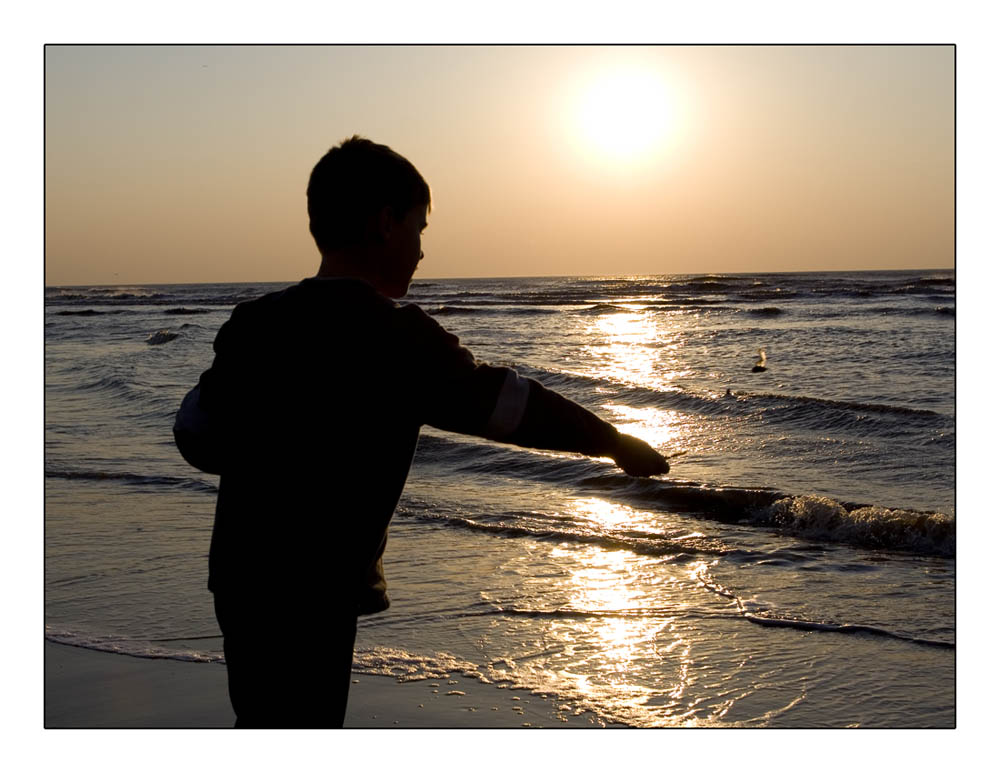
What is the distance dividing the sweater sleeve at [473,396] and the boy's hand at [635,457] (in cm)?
13

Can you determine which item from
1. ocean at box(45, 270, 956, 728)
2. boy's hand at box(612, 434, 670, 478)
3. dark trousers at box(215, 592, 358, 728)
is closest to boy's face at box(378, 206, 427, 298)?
boy's hand at box(612, 434, 670, 478)

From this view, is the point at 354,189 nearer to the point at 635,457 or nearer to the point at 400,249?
the point at 400,249

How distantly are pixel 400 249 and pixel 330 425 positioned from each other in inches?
15.1

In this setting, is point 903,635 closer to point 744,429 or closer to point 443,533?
point 443,533

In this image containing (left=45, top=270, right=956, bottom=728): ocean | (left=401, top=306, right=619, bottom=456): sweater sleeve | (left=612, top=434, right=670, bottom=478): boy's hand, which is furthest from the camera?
(left=45, top=270, right=956, bottom=728): ocean

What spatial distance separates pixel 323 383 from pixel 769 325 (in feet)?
84.3

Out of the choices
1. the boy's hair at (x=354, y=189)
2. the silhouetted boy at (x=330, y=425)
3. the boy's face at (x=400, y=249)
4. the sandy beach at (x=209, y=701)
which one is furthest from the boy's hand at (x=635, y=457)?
the sandy beach at (x=209, y=701)

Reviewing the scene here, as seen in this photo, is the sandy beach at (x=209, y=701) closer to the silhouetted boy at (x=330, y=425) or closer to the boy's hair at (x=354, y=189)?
the silhouetted boy at (x=330, y=425)

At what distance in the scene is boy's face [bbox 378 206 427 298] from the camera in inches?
81.3

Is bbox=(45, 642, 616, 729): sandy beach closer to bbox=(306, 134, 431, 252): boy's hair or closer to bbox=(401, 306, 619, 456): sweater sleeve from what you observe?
bbox=(401, 306, 619, 456): sweater sleeve

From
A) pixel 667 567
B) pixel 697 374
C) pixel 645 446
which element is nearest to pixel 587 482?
pixel 667 567

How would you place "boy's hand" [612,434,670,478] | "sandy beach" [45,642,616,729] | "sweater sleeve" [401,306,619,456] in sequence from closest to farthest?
1. "sweater sleeve" [401,306,619,456]
2. "boy's hand" [612,434,670,478]
3. "sandy beach" [45,642,616,729]

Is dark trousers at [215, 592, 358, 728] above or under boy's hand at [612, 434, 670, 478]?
under

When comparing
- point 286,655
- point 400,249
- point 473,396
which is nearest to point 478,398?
point 473,396
